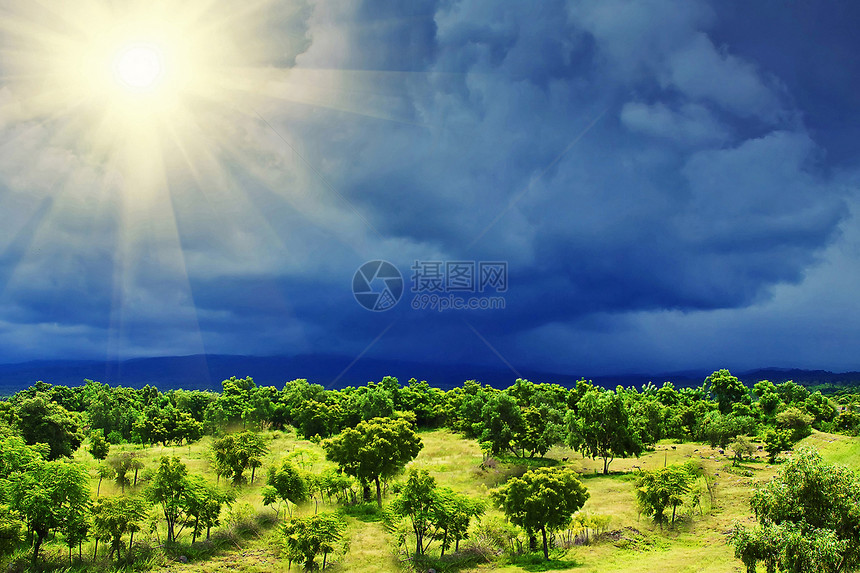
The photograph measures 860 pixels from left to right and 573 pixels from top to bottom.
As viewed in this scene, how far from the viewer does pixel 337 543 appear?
135 feet

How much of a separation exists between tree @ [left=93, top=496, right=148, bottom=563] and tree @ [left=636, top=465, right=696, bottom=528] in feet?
142

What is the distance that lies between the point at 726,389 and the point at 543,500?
88.2m

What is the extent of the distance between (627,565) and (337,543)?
23782 mm

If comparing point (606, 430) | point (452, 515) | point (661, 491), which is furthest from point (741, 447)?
point (452, 515)

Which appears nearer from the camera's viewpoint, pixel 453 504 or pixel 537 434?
pixel 453 504

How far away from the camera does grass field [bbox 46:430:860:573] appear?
36.0 meters

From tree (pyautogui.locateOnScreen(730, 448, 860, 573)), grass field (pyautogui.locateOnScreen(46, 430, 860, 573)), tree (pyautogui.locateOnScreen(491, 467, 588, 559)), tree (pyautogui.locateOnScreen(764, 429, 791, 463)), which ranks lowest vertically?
grass field (pyautogui.locateOnScreen(46, 430, 860, 573))

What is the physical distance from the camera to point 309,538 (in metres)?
36.1

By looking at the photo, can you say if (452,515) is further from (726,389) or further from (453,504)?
(726,389)

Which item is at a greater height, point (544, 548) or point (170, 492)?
point (170, 492)

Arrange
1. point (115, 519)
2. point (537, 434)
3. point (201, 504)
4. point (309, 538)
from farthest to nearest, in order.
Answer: point (537, 434) < point (201, 504) < point (115, 519) < point (309, 538)

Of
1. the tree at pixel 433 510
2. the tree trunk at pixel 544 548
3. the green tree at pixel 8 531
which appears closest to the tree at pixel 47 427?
the green tree at pixel 8 531

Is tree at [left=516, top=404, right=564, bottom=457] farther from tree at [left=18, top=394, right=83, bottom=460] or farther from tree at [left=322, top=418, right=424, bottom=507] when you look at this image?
tree at [left=18, top=394, right=83, bottom=460]

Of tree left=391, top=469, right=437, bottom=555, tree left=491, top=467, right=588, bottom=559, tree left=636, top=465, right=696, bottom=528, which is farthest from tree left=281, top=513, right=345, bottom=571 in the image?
tree left=636, top=465, right=696, bottom=528
